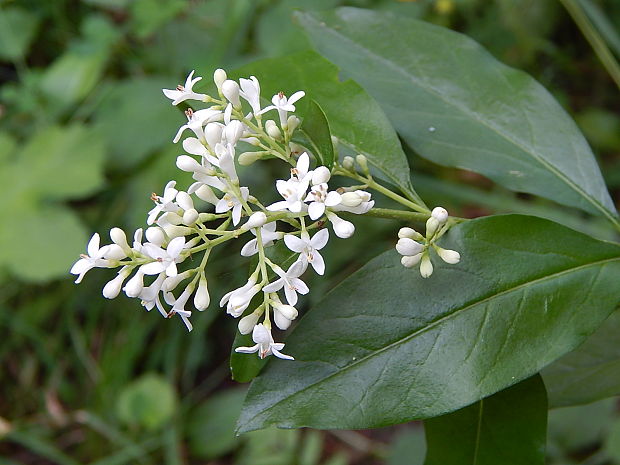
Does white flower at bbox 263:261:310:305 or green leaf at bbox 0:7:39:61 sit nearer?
white flower at bbox 263:261:310:305

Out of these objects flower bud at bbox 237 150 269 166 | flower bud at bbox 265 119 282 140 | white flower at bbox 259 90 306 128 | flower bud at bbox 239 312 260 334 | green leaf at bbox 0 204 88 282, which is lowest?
green leaf at bbox 0 204 88 282

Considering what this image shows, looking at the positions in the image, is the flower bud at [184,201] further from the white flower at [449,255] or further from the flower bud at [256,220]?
the white flower at [449,255]

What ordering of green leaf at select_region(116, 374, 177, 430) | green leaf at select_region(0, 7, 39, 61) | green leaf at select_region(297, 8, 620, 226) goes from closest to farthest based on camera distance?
green leaf at select_region(297, 8, 620, 226) < green leaf at select_region(116, 374, 177, 430) < green leaf at select_region(0, 7, 39, 61)

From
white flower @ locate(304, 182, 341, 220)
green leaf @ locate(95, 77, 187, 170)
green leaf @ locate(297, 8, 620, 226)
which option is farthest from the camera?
green leaf @ locate(95, 77, 187, 170)

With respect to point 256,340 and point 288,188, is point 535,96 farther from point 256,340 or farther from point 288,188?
point 256,340

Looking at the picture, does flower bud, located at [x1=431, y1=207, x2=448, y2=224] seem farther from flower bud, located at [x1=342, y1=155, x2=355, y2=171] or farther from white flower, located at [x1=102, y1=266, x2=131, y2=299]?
white flower, located at [x1=102, y1=266, x2=131, y2=299]

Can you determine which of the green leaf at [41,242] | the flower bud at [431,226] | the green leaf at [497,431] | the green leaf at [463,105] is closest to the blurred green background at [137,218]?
the green leaf at [41,242]

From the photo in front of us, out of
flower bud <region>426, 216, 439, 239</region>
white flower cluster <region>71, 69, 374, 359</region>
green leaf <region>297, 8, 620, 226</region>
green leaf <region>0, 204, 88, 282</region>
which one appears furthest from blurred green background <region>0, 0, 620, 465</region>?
flower bud <region>426, 216, 439, 239</region>

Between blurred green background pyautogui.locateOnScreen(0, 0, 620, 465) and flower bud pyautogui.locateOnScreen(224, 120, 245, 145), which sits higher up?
flower bud pyautogui.locateOnScreen(224, 120, 245, 145)
